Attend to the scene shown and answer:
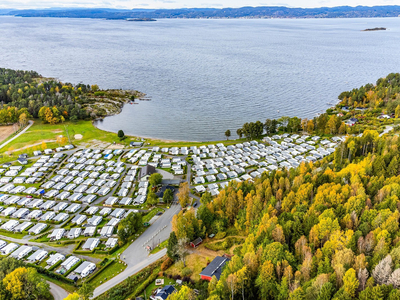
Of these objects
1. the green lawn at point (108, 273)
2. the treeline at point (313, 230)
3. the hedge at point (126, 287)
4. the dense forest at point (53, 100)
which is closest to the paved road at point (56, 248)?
the green lawn at point (108, 273)

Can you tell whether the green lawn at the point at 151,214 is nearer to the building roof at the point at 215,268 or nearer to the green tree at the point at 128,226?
the green tree at the point at 128,226

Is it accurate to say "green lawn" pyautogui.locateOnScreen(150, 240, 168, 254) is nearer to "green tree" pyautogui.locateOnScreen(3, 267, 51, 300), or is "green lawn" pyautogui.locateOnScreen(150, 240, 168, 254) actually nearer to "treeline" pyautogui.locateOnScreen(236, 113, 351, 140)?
"green tree" pyautogui.locateOnScreen(3, 267, 51, 300)

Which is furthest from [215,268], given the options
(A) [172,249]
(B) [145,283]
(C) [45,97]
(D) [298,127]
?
(C) [45,97]

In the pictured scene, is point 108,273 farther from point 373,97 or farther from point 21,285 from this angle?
point 373,97

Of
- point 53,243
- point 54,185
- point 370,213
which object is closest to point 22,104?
point 54,185

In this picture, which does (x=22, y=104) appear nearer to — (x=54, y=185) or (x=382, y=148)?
(x=54, y=185)

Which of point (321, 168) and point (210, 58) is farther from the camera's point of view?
point (210, 58)
